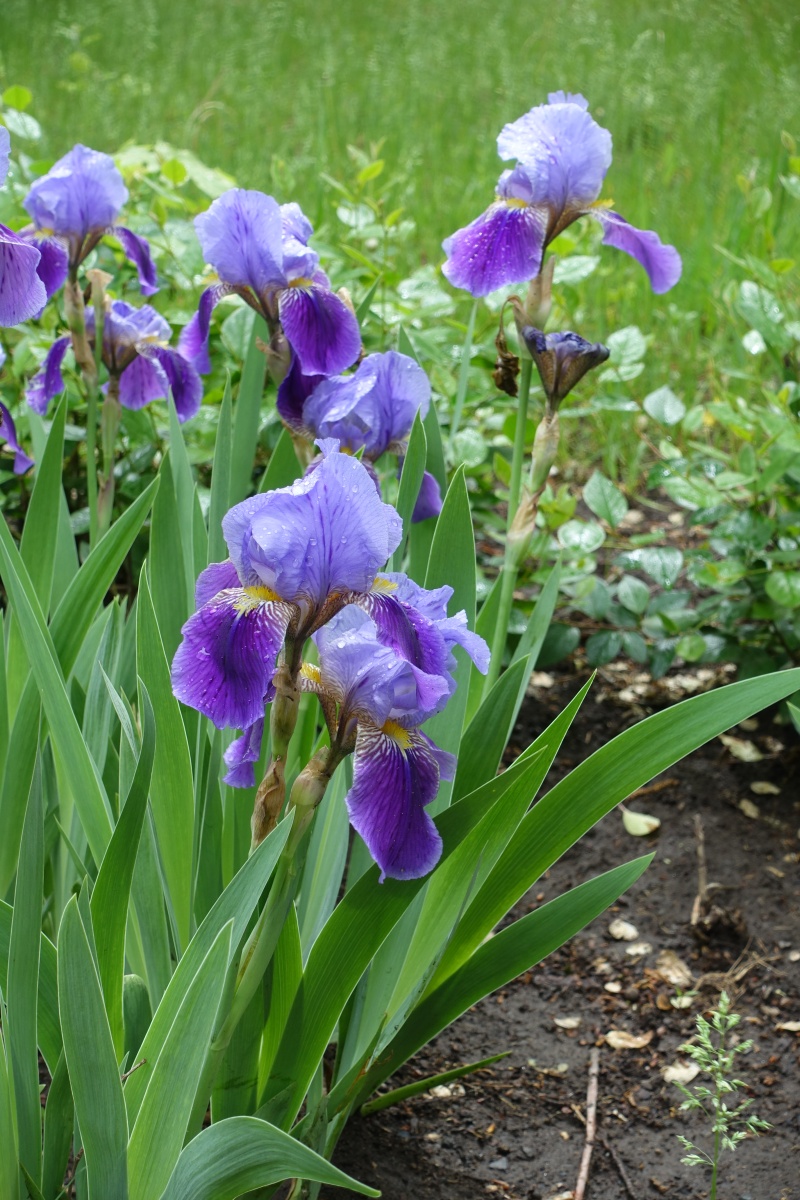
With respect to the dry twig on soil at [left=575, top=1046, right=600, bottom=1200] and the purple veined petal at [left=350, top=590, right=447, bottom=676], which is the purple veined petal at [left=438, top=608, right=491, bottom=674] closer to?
the purple veined petal at [left=350, top=590, right=447, bottom=676]

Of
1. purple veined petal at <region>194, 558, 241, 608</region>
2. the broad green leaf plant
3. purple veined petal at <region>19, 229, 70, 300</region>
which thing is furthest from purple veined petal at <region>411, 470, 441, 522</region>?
purple veined petal at <region>19, 229, 70, 300</region>

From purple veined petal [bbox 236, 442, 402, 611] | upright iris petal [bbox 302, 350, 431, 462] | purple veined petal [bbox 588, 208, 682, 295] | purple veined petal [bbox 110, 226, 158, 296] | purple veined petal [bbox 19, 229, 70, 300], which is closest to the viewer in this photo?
purple veined petal [bbox 236, 442, 402, 611]

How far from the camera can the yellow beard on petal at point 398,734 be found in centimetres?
100

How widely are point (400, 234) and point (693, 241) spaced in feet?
6.96

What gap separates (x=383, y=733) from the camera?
1004mm

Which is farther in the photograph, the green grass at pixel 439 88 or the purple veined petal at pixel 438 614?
the green grass at pixel 439 88

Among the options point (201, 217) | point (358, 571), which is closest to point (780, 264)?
point (201, 217)

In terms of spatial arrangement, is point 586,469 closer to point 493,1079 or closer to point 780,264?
point 780,264

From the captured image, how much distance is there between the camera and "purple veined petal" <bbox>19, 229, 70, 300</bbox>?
1.78 meters

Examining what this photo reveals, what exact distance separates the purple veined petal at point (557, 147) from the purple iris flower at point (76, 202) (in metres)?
0.68

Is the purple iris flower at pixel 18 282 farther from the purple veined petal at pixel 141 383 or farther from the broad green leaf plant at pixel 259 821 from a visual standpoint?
the purple veined petal at pixel 141 383

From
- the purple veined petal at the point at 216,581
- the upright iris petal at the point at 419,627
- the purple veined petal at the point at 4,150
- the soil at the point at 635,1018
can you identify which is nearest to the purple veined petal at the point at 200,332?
the purple veined petal at the point at 4,150

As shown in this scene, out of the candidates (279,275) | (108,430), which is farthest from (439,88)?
(279,275)

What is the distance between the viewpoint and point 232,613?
994 mm
